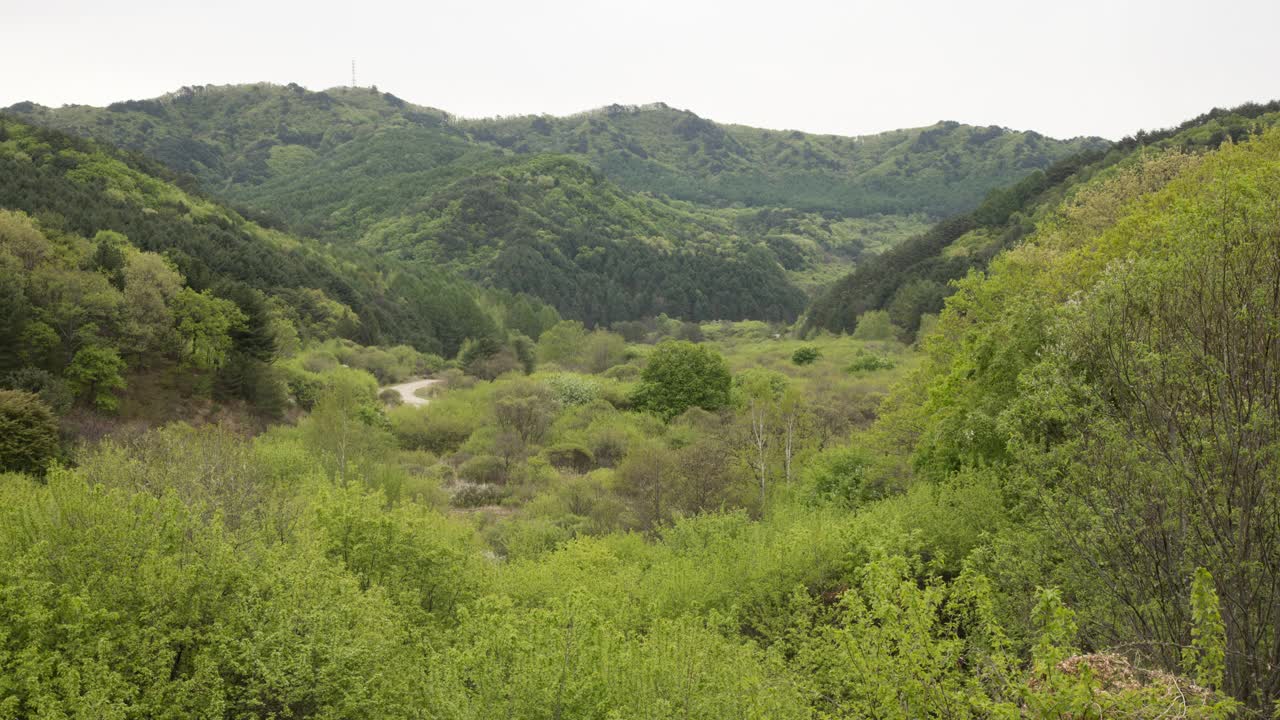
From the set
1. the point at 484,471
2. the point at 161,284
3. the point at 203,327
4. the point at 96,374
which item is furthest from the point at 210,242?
the point at 484,471

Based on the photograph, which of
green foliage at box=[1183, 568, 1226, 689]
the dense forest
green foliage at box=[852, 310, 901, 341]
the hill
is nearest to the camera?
green foliage at box=[1183, 568, 1226, 689]

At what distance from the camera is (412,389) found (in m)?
59.9

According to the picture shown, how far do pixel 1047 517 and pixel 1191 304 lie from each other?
3.49 metres

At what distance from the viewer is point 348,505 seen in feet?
55.6

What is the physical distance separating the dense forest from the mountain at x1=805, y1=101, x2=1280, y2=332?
29413 mm

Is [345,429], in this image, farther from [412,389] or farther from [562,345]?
[562,345]

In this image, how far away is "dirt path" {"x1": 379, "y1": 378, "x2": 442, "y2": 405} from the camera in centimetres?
5484

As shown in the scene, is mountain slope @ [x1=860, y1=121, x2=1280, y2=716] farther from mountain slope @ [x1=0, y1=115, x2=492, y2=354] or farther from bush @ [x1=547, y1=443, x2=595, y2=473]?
mountain slope @ [x1=0, y1=115, x2=492, y2=354]

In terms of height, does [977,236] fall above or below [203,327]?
above

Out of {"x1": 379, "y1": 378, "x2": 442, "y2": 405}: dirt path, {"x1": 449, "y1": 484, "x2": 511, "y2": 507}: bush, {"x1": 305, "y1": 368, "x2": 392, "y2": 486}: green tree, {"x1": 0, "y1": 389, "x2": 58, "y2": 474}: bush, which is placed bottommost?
{"x1": 449, "y1": 484, "x2": 511, "y2": 507}: bush

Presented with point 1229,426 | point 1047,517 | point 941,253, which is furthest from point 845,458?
point 941,253

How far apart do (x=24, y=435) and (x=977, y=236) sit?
290 feet

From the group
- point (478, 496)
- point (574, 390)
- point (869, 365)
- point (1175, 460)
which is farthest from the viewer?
point (869, 365)

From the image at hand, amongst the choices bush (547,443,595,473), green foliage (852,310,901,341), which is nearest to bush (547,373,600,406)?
bush (547,443,595,473)
